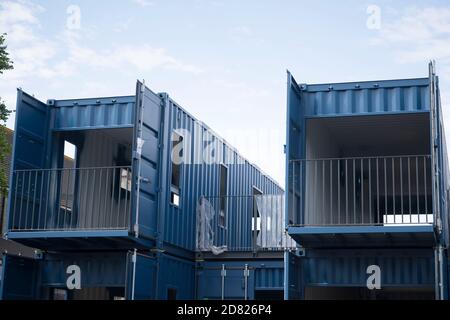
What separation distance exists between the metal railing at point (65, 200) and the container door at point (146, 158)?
1.13ft

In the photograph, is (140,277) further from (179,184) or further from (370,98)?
(370,98)

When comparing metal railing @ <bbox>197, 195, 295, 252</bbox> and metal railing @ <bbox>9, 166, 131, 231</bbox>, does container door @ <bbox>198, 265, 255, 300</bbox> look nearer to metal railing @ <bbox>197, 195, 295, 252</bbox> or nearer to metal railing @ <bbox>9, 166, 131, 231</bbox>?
metal railing @ <bbox>197, 195, 295, 252</bbox>

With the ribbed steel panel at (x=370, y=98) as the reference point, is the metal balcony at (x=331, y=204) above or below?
below

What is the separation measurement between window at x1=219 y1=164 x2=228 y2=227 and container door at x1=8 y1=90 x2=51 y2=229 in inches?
180

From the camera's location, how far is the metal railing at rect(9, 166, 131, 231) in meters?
14.8

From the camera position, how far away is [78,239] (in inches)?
560

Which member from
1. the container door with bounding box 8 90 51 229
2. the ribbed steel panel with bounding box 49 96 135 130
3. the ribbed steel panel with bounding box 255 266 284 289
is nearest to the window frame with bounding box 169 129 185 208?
the ribbed steel panel with bounding box 49 96 135 130

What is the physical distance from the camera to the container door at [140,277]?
1366cm

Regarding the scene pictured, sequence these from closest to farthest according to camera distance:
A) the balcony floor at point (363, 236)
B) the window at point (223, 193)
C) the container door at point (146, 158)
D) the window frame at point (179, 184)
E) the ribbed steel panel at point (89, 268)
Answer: the balcony floor at point (363, 236)
the container door at point (146, 158)
the ribbed steel panel at point (89, 268)
the window frame at point (179, 184)
the window at point (223, 193)

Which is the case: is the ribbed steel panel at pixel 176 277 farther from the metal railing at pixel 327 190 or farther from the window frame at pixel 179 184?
the metal railing at pixel 327 190

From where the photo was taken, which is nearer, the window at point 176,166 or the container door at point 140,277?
the container door at point 140,277

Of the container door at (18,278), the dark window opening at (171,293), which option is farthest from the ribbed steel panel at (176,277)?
the container door at (18,278)

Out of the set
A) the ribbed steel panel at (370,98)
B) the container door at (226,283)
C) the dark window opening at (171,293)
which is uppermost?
the ribbed steel panel at (370,98)
